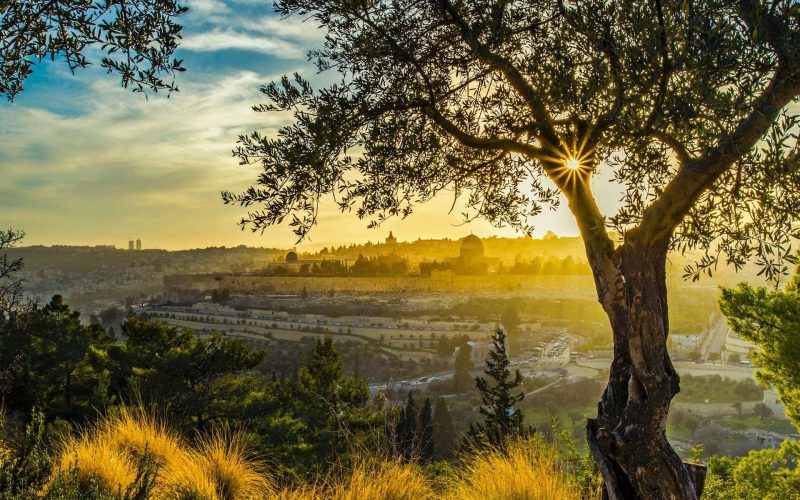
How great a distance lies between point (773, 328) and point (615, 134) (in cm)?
592

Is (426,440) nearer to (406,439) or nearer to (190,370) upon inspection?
(406,439)

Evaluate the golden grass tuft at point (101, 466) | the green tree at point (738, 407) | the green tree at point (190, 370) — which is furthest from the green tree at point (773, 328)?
the green tree at point (738, 407)

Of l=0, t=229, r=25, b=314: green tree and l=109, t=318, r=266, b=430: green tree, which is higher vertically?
l=0, t=229, r=25, b=314: green tree

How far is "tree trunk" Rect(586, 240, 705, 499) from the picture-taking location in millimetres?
2545

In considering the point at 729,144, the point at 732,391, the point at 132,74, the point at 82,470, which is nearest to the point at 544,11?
the point at 729,144

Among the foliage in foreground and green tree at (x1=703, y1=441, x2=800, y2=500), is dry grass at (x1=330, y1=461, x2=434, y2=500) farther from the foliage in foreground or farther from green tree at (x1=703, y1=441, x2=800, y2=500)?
green tree at (x1=703, y1=441, x2=800, y2=500)

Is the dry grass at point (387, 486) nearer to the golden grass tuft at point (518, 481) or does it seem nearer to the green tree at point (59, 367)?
the golden grass tuft at point (518, 481)

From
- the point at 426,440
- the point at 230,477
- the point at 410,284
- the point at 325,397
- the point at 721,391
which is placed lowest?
the point at 721,391

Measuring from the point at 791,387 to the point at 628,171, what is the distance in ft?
19.4


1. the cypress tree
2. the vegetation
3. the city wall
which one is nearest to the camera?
the cypress tree

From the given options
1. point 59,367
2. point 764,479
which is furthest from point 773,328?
point 59,367

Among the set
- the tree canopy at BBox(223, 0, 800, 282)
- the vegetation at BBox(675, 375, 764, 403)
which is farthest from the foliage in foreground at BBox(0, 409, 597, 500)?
the vegetation at BBox(675, 375, 764, 403)

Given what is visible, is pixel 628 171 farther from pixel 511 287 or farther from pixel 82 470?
pixel 511 287

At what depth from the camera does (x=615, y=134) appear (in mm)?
2660
